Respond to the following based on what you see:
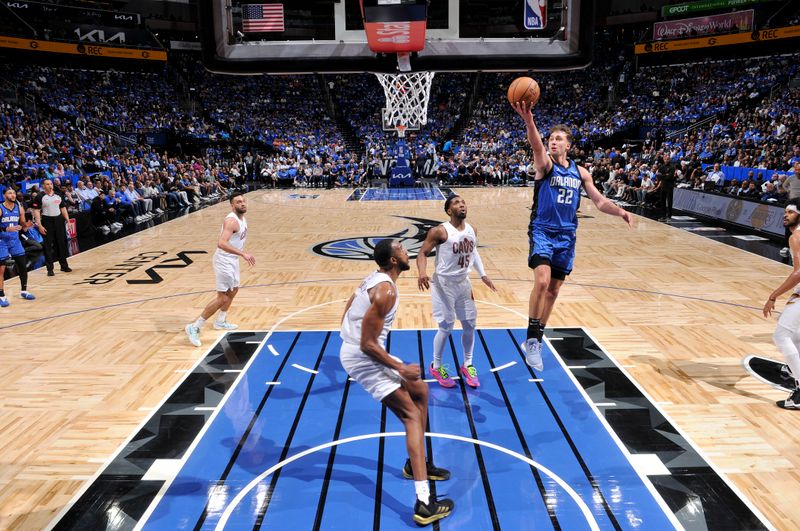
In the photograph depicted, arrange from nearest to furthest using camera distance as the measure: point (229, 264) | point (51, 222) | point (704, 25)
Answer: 1. point (229, 264)
2. point (51, 222)
3. point (704, 25)

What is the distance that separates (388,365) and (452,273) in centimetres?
178

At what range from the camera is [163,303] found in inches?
316

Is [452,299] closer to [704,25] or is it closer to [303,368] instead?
[303,368]

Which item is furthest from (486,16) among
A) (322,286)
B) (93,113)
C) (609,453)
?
(93,113)

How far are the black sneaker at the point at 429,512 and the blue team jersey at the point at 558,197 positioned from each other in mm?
2586

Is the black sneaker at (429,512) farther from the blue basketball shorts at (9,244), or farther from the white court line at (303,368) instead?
the blue basketball shorts at (9,244)

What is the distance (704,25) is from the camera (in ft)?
99.7

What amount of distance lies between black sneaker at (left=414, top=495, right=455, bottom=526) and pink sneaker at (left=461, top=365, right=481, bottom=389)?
1.84 meters

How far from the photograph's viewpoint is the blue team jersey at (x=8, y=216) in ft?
25.4

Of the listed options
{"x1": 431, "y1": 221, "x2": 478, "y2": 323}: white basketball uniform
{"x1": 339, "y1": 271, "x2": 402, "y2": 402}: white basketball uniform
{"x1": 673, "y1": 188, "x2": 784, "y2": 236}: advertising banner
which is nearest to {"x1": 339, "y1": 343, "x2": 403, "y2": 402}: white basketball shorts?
{"x1": 339, "y1": 271, "x2": 402, "y2": 402}: white basketball uniform

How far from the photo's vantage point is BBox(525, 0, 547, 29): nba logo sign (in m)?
6.66

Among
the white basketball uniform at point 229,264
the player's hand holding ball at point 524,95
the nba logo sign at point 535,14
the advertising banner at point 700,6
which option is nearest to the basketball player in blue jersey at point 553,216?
the player's hand holding ball at point 524,95

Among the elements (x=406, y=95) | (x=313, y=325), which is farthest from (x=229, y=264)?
(x=406, y=95)

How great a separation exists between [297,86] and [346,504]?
3597cm
